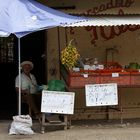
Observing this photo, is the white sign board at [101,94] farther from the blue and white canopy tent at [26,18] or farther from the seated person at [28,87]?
the blue and white canopy tent at [26,18]

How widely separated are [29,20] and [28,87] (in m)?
2.05

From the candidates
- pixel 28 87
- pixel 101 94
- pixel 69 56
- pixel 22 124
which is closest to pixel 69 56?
pixel 69 56

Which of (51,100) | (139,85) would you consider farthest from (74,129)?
(139,85)

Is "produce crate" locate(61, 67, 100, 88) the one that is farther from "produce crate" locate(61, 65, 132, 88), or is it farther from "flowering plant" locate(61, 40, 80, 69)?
"flowering plant" locate(61, 40, 80, 69)

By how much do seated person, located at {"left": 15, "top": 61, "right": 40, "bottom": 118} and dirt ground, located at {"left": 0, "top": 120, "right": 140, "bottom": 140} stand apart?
364 mm

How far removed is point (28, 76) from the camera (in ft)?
37.0

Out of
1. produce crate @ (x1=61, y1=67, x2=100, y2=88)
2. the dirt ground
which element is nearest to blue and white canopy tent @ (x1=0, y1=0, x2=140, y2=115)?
the dirt ground

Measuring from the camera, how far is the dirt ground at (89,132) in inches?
384

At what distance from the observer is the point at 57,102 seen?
33.3ft

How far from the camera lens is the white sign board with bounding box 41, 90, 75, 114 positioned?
10.1 meters

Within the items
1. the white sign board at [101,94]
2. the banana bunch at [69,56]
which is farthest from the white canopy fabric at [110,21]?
the white sign board at [101,94]

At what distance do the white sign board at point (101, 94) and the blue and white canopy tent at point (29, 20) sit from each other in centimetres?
129

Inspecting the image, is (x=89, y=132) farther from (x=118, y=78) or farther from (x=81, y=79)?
(x=118, y=78)

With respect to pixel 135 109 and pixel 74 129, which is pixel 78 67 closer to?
pixel 74 129
